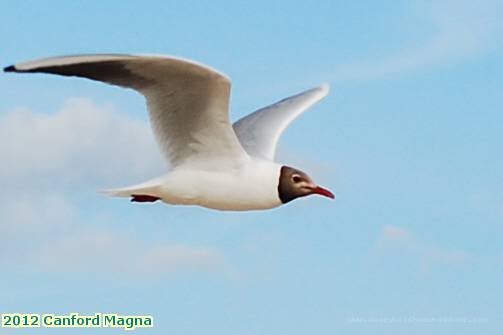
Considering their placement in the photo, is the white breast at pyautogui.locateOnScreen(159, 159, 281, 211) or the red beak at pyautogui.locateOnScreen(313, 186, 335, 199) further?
the red beak at pyautogui.locateOnScreen(313, 186, 335, 199)

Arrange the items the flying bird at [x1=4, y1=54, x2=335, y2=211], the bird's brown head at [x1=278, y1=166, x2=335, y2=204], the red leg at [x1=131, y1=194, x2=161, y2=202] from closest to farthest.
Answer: the flying bird at [x1=4, y1=54, x2=335, y2=211] < the red leg at [x1=131, y1=194, x2=161, y2=202] < the bird's brown head at [x1=278, y1=166, x2=335, y2=204]

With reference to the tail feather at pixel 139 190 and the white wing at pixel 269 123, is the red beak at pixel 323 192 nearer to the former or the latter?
the white wing at pixel 269 123

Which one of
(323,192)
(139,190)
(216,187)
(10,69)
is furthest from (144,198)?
(10,69)

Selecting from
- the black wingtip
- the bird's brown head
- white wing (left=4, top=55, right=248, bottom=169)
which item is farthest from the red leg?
the black wingtip

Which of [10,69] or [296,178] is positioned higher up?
[10,69]

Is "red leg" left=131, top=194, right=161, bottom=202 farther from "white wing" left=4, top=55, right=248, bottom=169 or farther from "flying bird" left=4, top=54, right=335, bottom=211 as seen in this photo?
"white wing" left=4, top=55, right=248, bottom=169

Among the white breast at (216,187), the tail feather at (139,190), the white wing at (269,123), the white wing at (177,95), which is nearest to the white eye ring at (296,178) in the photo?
the white breast at (216,187)

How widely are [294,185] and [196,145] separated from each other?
0.92 meters

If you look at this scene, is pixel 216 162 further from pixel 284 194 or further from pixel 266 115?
pixel 266 115

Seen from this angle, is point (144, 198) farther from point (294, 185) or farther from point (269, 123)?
point (269, 123)

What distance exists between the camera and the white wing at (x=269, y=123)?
35.5 ft

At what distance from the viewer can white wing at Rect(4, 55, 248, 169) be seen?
8.05 meters

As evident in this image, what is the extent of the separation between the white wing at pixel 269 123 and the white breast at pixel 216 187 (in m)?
0.95

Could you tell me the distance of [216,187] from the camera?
31.1 ft
